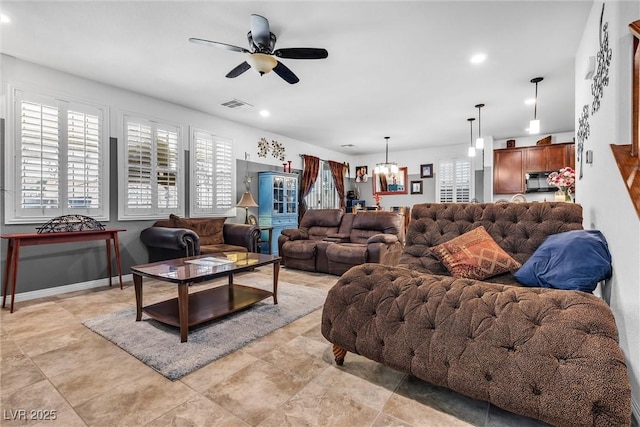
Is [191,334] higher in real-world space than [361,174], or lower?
Result: lower

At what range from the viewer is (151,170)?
4.40 meters

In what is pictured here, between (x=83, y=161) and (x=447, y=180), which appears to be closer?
(x=83, y=161)

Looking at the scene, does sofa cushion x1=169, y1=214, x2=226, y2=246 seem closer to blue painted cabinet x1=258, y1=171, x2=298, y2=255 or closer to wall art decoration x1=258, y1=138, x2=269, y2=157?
blue painted cabinet x1=258, y1=171, x2=298, y2=255

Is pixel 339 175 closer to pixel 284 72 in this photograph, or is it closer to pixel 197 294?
pixel 284 72

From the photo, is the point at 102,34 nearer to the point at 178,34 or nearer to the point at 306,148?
the point at 178,34

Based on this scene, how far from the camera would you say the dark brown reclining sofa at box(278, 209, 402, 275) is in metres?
4.14

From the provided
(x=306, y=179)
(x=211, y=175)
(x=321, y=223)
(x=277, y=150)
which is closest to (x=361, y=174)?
(x=306, y=179)

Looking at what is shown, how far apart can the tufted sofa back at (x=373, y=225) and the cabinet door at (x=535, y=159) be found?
3.91 meters

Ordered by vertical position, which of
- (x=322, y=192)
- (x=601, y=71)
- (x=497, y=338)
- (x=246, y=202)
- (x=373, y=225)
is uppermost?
(x=601, y=71)

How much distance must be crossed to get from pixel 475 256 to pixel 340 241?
2865mm

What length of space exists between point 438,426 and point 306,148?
22.3 feet

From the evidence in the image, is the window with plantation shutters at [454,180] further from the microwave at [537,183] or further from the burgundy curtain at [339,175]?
the burgundy curtain at [339,175]

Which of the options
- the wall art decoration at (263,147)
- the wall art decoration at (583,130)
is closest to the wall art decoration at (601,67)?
the wall art decoration at (583,130)

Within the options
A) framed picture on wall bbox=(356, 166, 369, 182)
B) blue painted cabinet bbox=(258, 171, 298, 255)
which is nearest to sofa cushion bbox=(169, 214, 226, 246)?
blue painted cabinet bbox=(258, 171, 298, 255)
